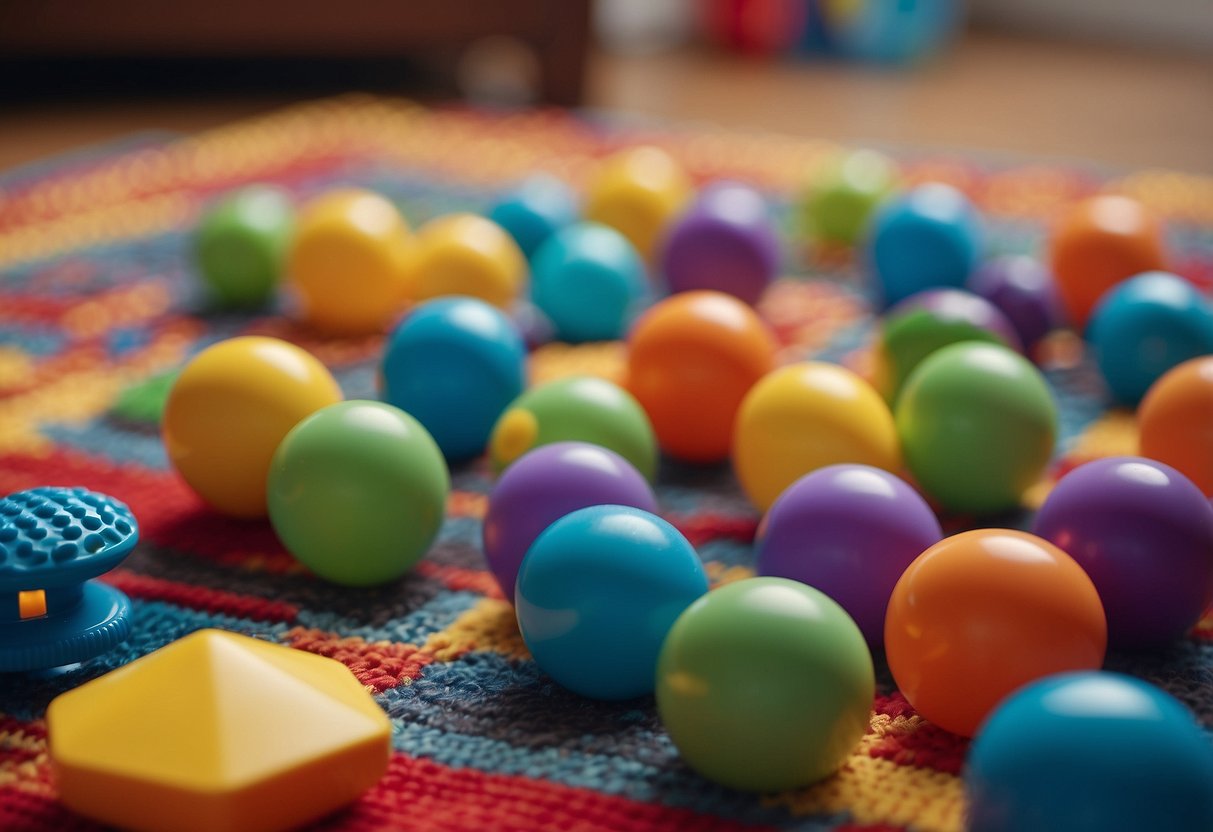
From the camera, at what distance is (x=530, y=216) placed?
5.53 feet

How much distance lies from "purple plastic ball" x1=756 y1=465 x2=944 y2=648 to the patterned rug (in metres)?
0.06

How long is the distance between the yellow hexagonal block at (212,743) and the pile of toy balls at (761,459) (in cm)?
15

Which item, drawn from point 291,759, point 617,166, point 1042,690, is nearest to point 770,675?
point 1042,690

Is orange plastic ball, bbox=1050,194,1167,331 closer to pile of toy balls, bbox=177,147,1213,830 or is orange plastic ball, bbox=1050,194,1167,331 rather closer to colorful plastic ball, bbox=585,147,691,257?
pile of toy balls, bbox=177,147,1213,830

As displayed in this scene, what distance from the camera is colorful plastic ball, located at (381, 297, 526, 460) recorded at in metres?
1.19

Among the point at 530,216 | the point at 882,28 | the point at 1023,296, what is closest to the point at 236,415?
the point at 530,216

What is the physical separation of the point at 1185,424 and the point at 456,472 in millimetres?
604

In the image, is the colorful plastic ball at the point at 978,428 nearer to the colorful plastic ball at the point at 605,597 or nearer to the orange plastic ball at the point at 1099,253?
the colorful plastic ball at the point at 605,597

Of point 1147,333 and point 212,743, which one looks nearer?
point 212,743

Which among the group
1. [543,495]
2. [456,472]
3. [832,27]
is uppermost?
[832,27]

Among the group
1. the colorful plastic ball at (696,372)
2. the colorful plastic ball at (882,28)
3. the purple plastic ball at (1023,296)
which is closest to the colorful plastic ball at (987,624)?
the colorful plastic ball at (696,372)

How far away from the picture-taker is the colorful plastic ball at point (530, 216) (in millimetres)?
1685

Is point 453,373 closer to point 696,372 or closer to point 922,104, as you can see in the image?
point 696,372

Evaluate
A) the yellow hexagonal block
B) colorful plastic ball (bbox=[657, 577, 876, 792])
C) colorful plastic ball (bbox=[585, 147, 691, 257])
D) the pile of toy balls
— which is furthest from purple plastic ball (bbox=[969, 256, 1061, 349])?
the yellow hexagonal block
